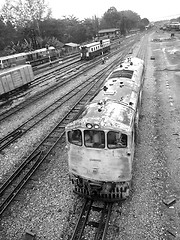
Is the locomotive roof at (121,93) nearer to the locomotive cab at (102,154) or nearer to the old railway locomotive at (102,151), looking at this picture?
the old railway locomotive at (102,151)

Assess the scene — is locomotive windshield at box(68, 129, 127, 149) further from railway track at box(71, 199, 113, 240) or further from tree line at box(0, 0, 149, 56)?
tree line at box(0, 0, 149, 56)

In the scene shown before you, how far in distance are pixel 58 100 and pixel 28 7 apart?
50.8 metres

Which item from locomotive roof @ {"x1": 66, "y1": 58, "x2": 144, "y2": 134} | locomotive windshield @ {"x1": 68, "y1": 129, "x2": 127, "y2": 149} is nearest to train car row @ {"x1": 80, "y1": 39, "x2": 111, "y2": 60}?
locomotive roof @ {"x1": 66, "y1": 58, "x2": 144, "y2": 134}

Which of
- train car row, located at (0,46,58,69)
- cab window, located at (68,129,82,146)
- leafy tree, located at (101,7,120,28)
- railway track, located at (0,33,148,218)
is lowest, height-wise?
railway track, located at (0,33,148,218)

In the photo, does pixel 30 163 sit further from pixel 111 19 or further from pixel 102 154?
pixel 111 19

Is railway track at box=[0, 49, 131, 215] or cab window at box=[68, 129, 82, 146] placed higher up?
cab window at box=[68, 129, 82, 146]

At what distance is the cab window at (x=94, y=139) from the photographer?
6.97 metres

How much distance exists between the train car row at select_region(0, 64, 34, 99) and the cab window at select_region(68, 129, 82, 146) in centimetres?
1614

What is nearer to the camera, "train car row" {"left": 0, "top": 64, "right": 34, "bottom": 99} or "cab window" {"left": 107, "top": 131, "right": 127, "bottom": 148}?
"cab window" {"left": 107, "top": 131, "right": 127, "bottom": 148}

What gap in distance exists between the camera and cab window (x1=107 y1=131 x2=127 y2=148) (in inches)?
271

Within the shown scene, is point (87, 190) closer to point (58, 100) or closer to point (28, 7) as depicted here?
point (58, 100)

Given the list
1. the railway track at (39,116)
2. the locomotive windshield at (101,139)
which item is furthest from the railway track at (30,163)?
the locomotive windshield at (101,139)

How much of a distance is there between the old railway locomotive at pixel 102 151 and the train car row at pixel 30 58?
3155 centimetres

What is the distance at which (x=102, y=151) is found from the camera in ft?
23.1
